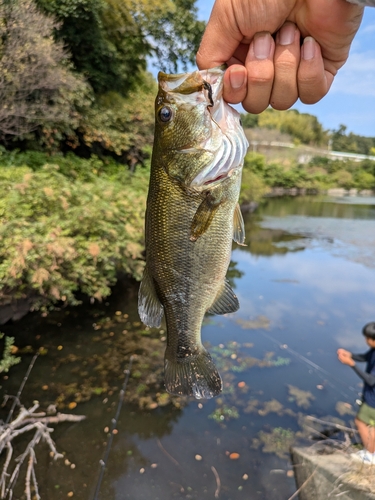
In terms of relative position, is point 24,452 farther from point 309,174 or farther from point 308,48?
point 309,174

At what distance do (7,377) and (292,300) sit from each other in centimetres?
641

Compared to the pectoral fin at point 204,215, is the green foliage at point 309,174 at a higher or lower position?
higher

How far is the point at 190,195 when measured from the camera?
150cm

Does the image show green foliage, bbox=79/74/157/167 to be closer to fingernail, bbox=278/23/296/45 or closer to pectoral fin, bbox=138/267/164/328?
pectoral fin, bbox=138/267/164/328

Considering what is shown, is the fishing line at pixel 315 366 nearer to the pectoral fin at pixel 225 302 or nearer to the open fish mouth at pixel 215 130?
the pectoral fin at pixel 225 302

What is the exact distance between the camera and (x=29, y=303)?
242 inches

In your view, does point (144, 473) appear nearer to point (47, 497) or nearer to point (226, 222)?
point (47, 497)

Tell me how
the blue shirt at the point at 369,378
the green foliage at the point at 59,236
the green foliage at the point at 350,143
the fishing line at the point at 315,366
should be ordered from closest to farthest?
1. the blue shirt at the point at 369,378
2. the green foliage at the point at 59,236
3. the fishing line at the point at 315,366
4. the green foliage at the point at 350,143

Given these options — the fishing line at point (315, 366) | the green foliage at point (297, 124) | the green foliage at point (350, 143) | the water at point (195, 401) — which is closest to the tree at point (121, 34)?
the water at point (195, 401)

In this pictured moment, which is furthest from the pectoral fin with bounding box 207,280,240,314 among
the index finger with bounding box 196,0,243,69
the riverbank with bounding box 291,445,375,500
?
the riverbank with bounding box 291,445,375,500

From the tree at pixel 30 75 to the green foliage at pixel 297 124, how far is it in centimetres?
5728

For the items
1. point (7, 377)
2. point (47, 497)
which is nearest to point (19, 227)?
point (7, 377)

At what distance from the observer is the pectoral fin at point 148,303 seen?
1.62 m

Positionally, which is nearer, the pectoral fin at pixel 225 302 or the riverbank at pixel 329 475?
the pectoral fin at pixel 225 302
